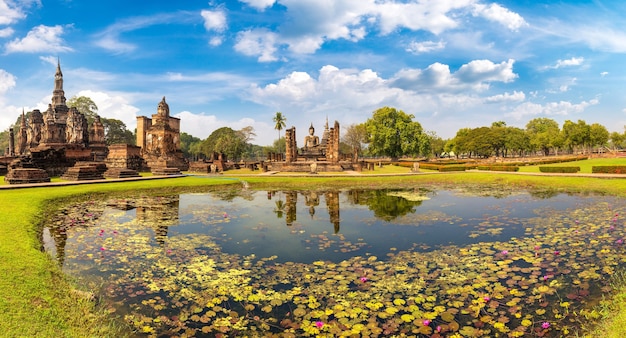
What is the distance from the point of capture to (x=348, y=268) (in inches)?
255

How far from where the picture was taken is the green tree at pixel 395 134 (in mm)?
64688

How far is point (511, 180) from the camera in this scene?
23344mm

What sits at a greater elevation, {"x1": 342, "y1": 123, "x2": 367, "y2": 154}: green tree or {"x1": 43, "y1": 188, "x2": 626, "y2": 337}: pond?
{"x1": 342, "y1": 123, "x2": 367, "y2": 154}: green tree

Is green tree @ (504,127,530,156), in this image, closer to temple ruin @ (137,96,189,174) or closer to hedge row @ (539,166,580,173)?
hedge row @ (539,166,580,173)

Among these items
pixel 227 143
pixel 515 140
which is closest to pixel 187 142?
pixel 227 143

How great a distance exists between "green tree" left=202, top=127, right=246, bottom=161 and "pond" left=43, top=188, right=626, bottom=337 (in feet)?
204

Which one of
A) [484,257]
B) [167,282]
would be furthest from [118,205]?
[484,257]

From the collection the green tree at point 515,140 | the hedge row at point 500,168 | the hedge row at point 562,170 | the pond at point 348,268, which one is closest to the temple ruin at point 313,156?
the hedge row at point 500,168

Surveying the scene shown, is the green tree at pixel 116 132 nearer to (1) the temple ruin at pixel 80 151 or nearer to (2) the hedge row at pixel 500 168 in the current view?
(1) the temple ruin at pixel 80 151

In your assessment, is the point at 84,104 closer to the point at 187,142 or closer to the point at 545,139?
the point at 187,142

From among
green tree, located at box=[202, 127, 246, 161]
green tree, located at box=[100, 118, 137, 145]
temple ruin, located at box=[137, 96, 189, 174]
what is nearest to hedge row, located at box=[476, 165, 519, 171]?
temple ruin, located at box=[137, 96, 189, 174]

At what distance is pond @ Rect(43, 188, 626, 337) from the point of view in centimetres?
453

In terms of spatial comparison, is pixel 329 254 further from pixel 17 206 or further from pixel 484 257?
pixel 17 206

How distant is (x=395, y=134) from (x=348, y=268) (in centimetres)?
6162
